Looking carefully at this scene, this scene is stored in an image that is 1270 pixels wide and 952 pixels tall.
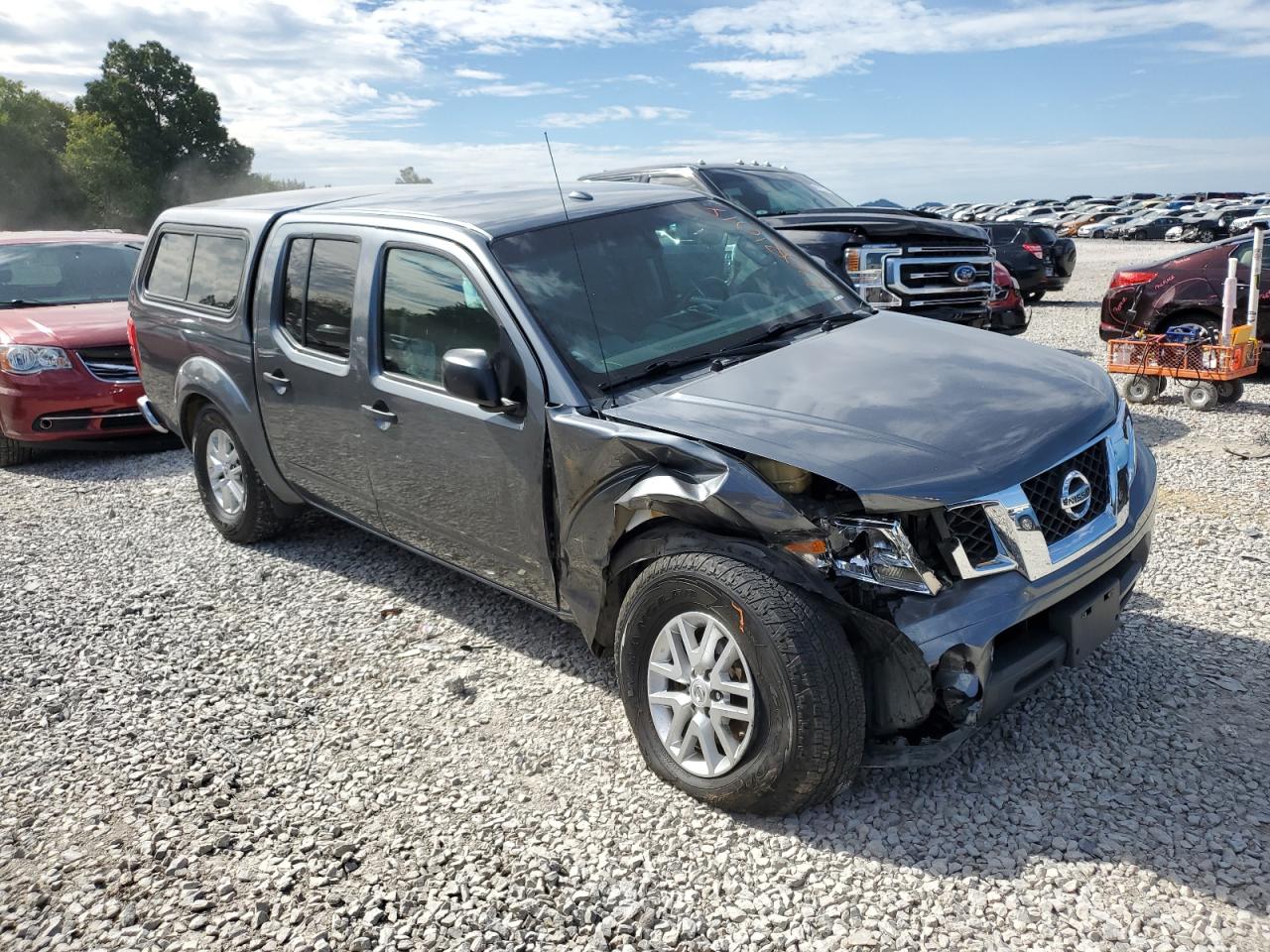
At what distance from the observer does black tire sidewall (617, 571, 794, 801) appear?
9.65 feet

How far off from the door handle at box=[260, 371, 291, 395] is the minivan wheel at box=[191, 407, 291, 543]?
2.36 ft

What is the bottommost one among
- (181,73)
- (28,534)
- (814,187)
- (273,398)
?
(28,534)

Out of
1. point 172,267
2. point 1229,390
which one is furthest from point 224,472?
point 1229,390

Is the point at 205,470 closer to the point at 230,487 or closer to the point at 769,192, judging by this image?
the point at 230,487

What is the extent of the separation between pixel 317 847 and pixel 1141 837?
8.26 feet

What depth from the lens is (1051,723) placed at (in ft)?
11.9

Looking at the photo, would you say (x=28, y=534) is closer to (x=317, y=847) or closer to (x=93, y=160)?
(x=317, y=847)

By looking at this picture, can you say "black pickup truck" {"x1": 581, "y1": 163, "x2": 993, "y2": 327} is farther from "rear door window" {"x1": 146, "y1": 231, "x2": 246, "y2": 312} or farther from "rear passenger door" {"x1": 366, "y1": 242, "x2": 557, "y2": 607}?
"rear passenger door" {"x1": 366, "y1": 242, "x2": 557, "y2": 607}

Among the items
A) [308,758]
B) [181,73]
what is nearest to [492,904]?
[308,758]

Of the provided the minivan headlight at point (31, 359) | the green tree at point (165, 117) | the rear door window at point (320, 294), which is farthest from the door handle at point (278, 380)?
the green tree at point (165, 117)

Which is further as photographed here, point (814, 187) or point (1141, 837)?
point (814, 187)

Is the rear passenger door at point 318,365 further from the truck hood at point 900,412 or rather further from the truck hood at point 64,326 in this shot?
the truck hood at point 64,326

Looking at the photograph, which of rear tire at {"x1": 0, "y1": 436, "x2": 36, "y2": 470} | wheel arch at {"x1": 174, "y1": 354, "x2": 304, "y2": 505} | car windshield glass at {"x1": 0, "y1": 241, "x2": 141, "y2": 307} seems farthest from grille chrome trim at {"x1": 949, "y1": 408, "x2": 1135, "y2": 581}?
car windshield glass at {"x1": 0, "y1": 241, "x2": 141, "y2": 307}

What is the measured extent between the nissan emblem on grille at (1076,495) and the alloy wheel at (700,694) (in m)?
1.11
